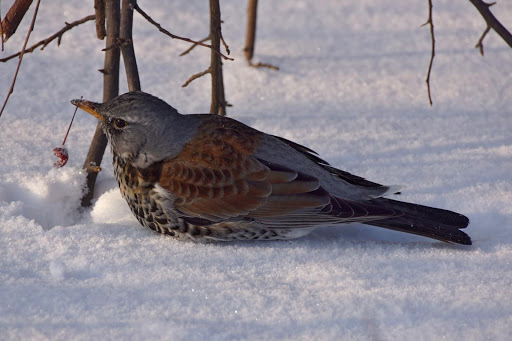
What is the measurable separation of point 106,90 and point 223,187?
816 millimetres

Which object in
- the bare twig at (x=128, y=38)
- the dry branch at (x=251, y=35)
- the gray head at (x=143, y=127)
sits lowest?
the gray head at (x=143, y=127)

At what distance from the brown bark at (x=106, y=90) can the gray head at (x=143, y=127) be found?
25 centimetres

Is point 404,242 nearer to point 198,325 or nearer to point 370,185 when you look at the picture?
point 370,185

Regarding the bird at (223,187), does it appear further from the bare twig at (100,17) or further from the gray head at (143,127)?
the bare twig at (100,17)

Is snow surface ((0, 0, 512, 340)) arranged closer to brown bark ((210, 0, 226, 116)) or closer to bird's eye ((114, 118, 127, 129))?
brown bark ((210, 0, 226, 116))

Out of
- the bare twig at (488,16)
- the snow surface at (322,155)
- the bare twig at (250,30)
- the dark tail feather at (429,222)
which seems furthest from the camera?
the bare twig at (250,30)

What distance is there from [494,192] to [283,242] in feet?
3.60

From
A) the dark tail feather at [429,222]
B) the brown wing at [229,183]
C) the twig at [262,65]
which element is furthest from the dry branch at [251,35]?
the dark tail feather at [429,222]

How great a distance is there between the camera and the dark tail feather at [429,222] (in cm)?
274

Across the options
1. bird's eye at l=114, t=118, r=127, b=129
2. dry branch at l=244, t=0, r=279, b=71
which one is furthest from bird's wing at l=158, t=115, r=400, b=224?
dry branch at l=244, t=0, r=279, b=71

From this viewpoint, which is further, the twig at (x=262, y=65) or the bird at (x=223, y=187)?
the twig at (x=262, y=65)

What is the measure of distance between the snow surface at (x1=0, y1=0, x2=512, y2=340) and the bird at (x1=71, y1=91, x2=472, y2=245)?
0.08 metres

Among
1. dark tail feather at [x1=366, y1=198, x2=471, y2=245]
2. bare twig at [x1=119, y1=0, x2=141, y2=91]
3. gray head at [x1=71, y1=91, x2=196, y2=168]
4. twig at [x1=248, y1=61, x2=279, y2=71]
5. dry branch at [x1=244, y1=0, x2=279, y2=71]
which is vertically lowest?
dark tail feather at [x1=366, y1=198, x2=471, y2=245]

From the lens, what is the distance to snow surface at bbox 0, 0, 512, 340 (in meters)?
2.19
